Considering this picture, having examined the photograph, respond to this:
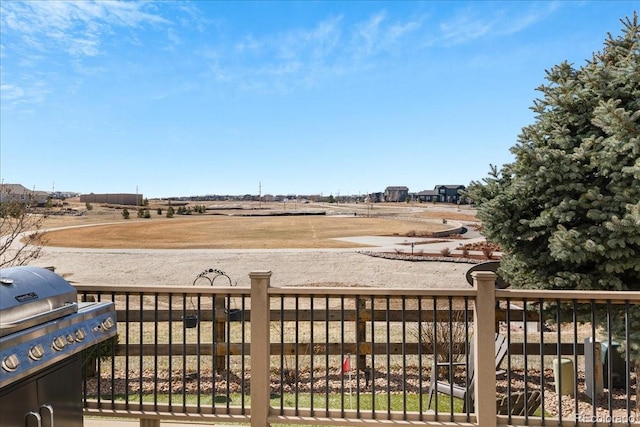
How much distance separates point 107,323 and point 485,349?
2.26 m

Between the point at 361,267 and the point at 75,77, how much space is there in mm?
10347

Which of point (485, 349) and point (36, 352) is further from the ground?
point (36, 352)

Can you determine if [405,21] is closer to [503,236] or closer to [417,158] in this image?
[503,236]

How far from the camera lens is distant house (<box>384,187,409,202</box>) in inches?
2124

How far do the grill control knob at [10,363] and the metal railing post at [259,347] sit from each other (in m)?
1.26

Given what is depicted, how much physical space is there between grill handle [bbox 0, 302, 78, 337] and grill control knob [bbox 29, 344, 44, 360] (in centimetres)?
9

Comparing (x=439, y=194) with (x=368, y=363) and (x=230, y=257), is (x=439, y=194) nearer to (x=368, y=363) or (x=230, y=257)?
(x=230, y=257)

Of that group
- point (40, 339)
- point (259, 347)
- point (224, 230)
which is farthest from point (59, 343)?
point (224, 230)

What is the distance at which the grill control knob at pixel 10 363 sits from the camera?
1457 millimetres

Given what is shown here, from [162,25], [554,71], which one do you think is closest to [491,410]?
[554,71]

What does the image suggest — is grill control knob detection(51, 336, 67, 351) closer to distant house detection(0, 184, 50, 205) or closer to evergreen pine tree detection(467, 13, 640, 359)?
evergreen pine tree detection(467, 13, 640, 359)

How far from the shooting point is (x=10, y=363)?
1482 mm

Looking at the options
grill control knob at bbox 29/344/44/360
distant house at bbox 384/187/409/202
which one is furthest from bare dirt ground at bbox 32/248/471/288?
distant house at bbox 384/187/409/202

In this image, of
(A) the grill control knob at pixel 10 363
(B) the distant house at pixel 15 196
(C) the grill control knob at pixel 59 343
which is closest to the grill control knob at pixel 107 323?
(C) the grill control knob at pixel 59 343
